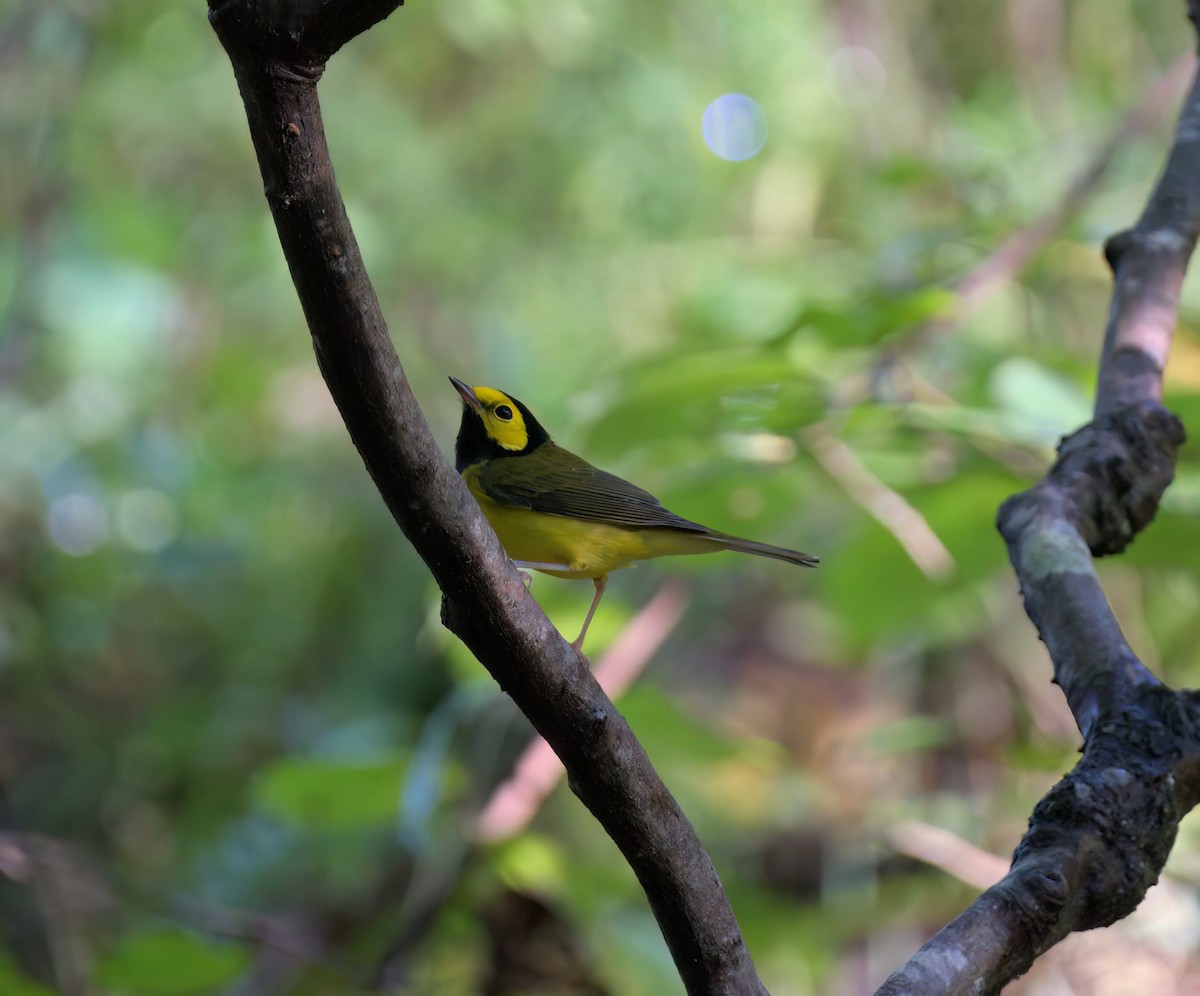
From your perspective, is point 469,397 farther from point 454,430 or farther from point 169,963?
point 454,430

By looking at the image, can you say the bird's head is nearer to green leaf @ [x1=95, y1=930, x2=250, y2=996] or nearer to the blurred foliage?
the blurred foliage

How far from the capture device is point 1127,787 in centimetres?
117

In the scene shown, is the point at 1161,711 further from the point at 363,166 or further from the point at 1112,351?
the point at 363,166

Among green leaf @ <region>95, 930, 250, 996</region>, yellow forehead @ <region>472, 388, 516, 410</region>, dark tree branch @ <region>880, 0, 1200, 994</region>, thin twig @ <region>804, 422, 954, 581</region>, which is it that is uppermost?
thin twig @ <region>804, 422, 954, 581</region>

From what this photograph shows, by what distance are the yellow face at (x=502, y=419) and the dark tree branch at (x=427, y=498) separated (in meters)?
1.25

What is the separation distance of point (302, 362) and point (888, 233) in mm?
2713

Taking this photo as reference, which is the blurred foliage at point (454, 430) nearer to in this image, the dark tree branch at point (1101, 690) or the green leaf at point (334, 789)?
the green leaf at point (334, 789)

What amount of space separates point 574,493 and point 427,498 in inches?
42.9

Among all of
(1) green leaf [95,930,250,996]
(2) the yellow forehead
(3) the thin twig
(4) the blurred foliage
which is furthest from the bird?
(1) green leaf [95,930,250,996]

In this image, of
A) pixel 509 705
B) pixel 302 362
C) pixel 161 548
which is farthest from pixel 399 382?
pixel 302 362

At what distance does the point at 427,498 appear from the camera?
3.07 ft

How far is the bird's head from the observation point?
227cm

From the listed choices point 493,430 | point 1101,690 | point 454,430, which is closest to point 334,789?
point 493,430

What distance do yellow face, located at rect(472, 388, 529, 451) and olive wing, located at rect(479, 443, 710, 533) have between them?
0.55 ft
